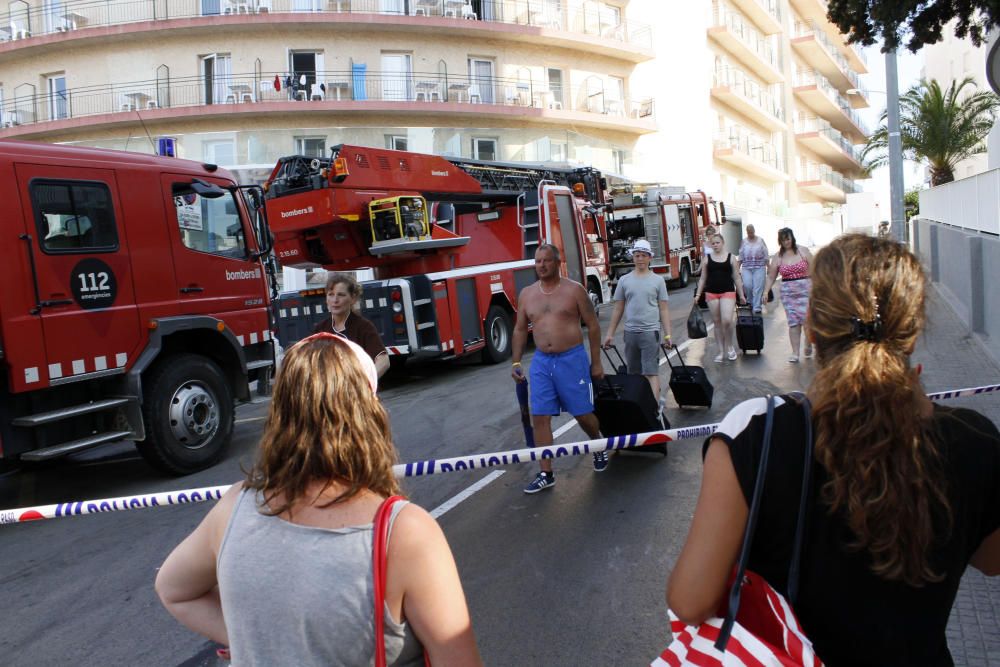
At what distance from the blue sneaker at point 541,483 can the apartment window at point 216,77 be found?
84.2 feet

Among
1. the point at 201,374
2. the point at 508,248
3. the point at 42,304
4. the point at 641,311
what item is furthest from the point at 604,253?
the point at 42,304

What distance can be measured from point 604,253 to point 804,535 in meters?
16.1

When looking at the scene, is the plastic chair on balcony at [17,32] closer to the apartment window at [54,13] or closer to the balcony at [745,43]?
the apartment window at [54,13]

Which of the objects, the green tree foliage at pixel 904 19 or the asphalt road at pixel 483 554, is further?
the green tree foliage at pixel 904 19

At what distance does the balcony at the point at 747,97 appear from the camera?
1612 inches

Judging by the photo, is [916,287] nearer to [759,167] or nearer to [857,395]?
[857,395]

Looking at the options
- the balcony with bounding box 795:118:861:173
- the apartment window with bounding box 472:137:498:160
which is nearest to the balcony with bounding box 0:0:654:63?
the apartment window with bounding box 472:137:498:160

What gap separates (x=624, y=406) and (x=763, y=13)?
4746 centimetres

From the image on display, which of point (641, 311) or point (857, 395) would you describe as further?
point (641, 311)

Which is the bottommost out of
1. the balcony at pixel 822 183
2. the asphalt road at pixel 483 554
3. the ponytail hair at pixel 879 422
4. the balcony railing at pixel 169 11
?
the asphalt road at pixel 483 554

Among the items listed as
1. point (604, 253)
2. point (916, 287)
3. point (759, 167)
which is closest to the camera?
point (916, 287)

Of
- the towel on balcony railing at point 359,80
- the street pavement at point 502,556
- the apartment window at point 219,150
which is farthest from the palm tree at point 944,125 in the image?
the street pavement at point 502,556

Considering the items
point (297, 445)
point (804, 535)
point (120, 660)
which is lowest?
point (120, 660)

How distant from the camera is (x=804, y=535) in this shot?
160 cm
